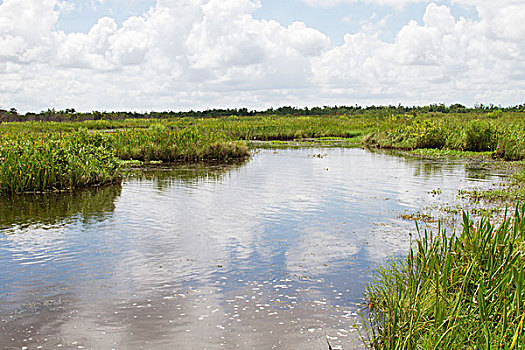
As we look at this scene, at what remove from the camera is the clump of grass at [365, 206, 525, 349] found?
14.1 feet

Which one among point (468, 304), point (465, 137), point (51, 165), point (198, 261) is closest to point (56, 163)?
point (51, 165)

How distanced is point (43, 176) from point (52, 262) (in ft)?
26.2

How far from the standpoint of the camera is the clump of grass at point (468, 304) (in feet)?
14.1

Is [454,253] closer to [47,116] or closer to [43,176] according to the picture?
[43,176]

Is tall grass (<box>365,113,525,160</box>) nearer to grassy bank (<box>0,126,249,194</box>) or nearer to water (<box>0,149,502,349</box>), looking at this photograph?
water (<box>0,149,502,349</box>)

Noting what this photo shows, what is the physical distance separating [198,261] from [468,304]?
534 cm

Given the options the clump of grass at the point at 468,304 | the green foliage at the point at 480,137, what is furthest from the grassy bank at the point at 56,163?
the green foliage at the point at 480,137

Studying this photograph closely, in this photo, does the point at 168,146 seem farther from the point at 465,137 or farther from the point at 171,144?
the point at 465,137

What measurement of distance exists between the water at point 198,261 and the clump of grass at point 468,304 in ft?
3.41

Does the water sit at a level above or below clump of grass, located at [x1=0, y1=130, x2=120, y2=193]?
below

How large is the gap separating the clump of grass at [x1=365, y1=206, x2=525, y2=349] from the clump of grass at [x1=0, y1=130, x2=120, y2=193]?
12927 millimetres

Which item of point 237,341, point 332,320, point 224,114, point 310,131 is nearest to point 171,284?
point 237,341

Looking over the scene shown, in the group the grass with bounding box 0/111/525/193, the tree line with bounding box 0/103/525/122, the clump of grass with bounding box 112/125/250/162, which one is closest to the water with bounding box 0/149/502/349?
the grass with bounding box 0/111/525/193

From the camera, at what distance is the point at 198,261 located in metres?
9.13
